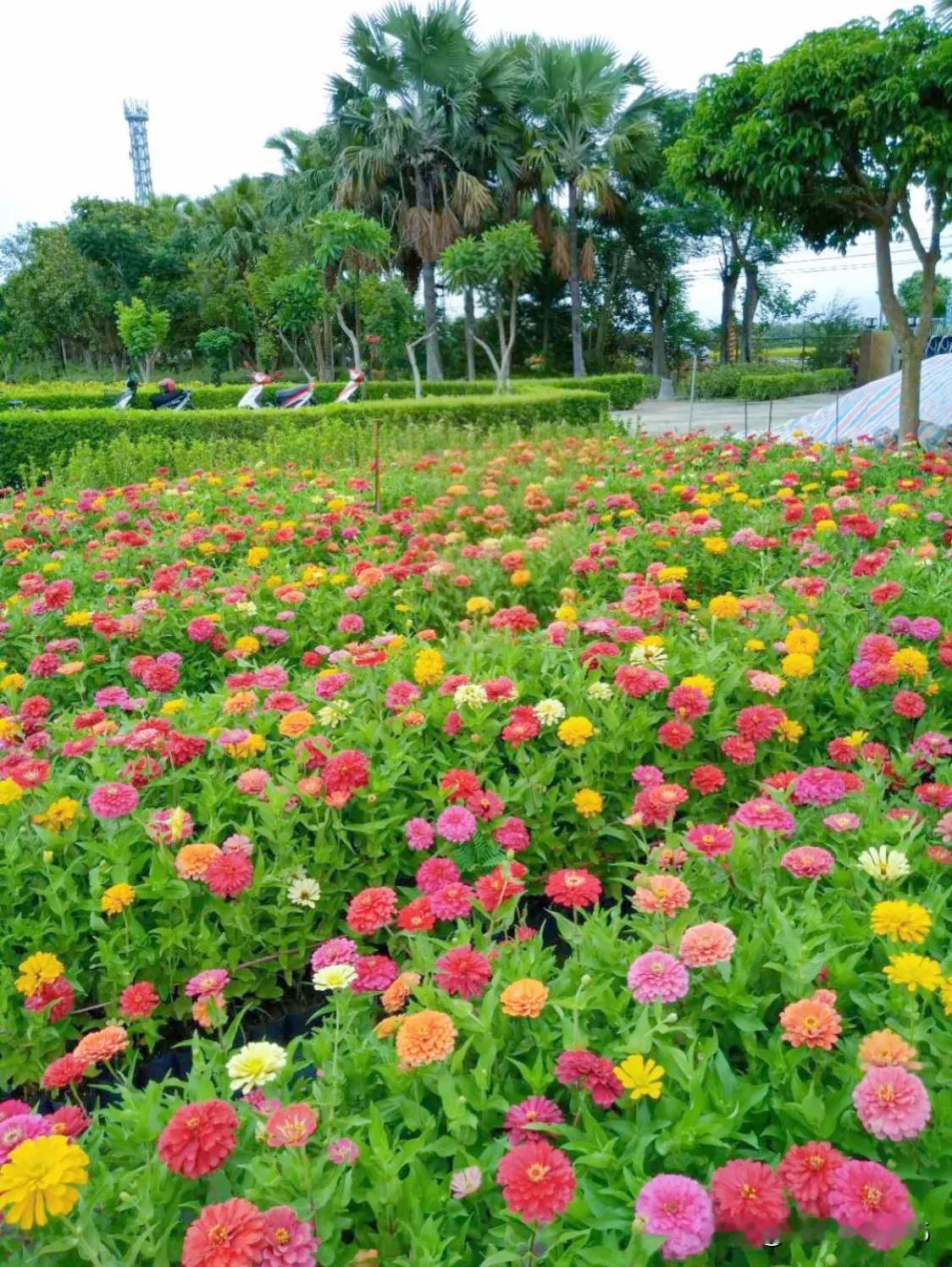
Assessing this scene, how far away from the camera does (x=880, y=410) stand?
9.12m

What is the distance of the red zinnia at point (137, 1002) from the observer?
4.92ft

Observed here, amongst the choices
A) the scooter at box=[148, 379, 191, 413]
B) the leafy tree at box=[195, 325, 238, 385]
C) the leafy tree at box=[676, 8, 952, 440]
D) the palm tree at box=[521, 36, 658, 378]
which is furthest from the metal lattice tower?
the leafy tree at box=[676, 8, 952, 440]

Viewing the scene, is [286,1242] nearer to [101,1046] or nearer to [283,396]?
[101,1046]

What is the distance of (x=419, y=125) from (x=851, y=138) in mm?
14952

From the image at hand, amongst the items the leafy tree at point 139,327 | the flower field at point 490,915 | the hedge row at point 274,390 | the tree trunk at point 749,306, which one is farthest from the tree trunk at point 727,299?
the flower field at point 490,915

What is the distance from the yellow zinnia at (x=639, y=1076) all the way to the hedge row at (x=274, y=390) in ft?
39.9

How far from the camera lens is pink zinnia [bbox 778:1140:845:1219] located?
927mm

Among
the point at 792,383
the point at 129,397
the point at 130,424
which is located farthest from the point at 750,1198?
the point at 792,383

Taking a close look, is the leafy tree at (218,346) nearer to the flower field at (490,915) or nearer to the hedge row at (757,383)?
the hedge row at (757,383)

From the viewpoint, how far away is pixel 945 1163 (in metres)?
1.05

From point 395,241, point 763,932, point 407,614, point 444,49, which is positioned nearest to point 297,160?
point 395,241

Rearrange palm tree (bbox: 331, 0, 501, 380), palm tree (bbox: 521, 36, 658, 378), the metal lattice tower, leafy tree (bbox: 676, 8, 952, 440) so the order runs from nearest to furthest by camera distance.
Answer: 1. leafy tree (bbox: 676, 8, 952, 440)
2. palm tree (bbox: 331, 0, 501, 380)
3. palm tree (bbox: 521, 36, 658, 378)
4. the metal lattice tower

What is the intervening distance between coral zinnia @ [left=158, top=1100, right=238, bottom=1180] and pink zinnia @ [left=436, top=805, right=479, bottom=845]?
2.32 feet

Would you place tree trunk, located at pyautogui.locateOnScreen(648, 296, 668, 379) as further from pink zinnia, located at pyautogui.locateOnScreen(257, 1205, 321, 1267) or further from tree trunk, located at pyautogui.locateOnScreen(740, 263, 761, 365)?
pink zinnia, located at pyautogui.locateOnScreen(257, 1205, 321, 1267)
